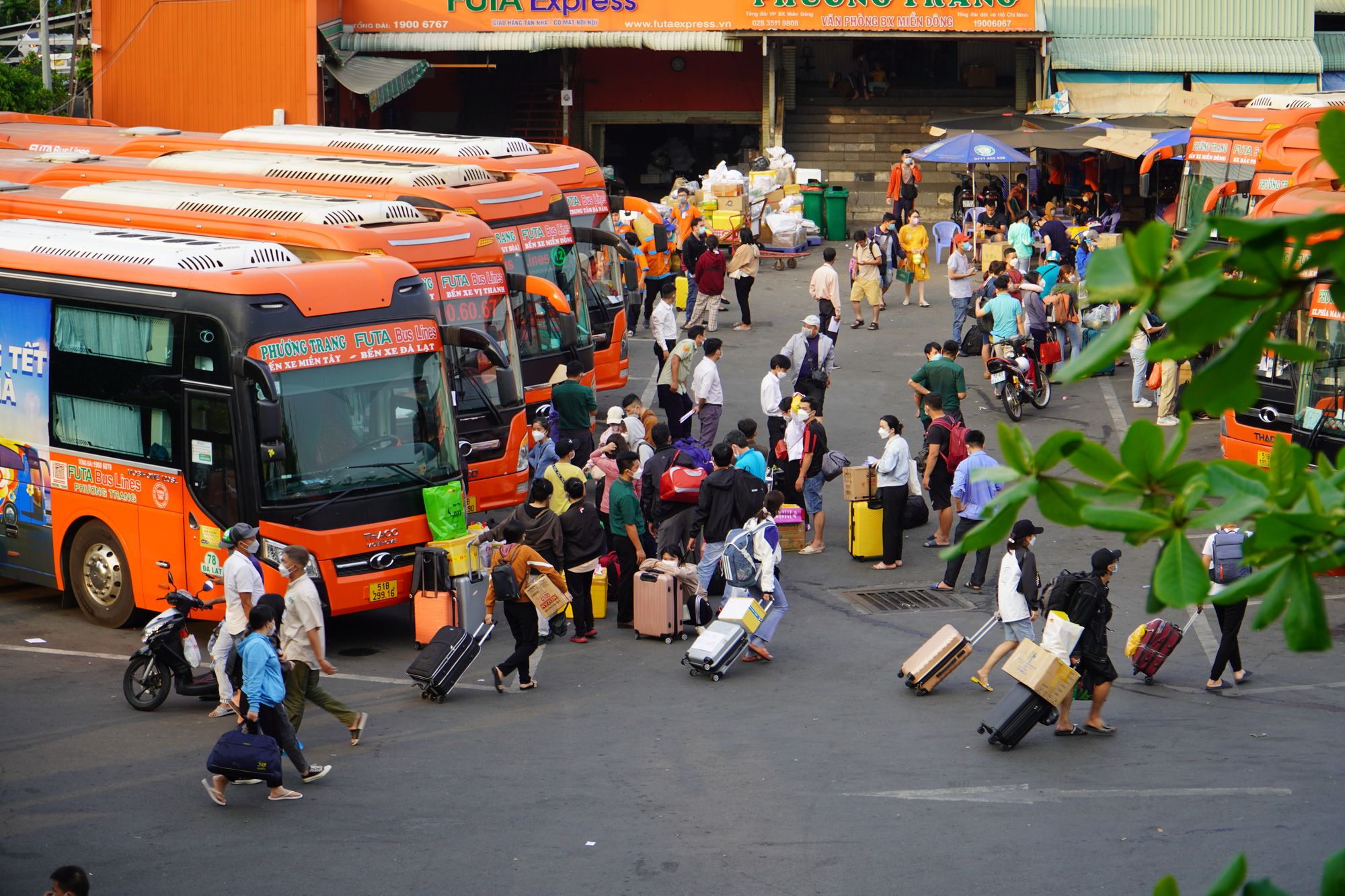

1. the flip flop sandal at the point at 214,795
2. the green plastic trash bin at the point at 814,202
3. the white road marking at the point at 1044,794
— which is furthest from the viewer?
the green plastic trash bin at the point at 814,202

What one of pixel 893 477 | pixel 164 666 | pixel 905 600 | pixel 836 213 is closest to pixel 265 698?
pixel 164 666

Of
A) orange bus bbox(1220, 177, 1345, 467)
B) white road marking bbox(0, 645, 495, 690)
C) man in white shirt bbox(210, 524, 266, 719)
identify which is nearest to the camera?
man in white shirt bbox(210, 524, 266, 719)

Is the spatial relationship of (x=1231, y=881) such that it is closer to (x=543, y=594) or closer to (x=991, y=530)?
(x=991, y=530)

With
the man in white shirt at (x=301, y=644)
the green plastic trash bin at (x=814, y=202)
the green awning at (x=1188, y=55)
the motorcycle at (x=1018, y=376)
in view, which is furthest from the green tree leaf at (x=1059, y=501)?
the green awning at (x=1188, y=55)

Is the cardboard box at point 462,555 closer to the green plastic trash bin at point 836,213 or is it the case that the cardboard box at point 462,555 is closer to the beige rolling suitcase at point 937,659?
the beige rolling suitcase at point 937,659

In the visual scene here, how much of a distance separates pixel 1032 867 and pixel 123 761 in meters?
6.05

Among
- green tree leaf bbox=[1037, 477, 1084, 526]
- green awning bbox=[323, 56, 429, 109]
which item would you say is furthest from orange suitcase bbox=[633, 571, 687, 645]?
green awning bbox=[323, 56, 429, 109]

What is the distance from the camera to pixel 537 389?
17781 mm

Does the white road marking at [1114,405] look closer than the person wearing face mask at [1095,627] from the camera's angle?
No

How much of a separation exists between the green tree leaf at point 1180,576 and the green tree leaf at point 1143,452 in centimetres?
14

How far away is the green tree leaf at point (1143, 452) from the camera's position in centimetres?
293

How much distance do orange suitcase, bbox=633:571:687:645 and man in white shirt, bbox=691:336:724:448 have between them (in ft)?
14.5

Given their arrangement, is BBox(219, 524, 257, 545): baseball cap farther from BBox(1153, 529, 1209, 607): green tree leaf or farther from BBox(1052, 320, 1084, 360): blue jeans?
BBox(1052, 320, 1084, 360): blue jeans

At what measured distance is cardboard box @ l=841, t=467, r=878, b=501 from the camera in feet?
49.8
